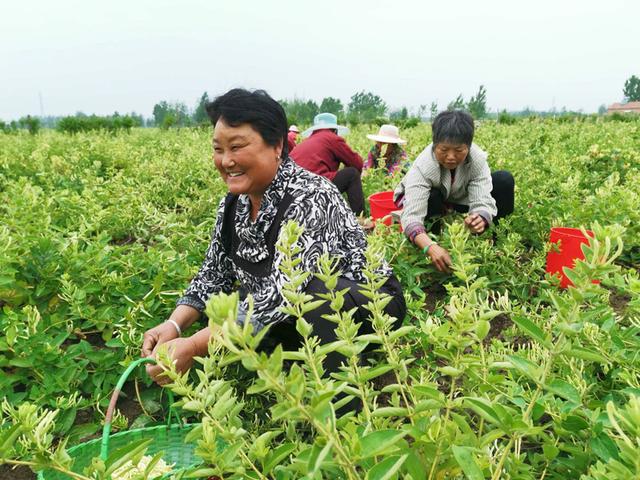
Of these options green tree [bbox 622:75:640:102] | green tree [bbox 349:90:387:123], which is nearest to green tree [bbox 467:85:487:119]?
green tree [bbox 349:90:387:123]

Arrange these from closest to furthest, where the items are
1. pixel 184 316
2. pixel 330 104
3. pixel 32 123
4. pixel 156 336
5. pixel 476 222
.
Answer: pixel 156 336 → pixel 184 316 → pixel 476 222 → pixel 32 123 → pixel 330 104

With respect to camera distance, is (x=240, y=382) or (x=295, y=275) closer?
(x=295, y=275)

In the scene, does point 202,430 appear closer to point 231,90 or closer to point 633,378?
point 633,378

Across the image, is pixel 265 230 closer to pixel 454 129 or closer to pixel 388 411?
pixel 388 411

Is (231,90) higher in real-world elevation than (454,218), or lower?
higher

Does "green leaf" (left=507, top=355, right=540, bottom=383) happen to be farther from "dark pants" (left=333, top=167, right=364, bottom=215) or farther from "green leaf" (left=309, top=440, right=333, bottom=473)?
"dark pants" (left=333, top=167, right=364, bottom=215)

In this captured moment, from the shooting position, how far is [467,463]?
0.78 m

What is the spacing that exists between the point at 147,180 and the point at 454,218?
11.0 feet

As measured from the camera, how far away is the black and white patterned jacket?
1.77 meters

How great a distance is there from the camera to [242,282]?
2207 millimetres

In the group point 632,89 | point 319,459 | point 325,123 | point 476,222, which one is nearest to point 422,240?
point 476,222

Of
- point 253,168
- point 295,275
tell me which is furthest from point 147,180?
point 295,275

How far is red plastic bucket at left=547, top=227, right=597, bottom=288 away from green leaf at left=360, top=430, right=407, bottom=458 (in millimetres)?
2027

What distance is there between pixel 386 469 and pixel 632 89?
7527 centimetres
